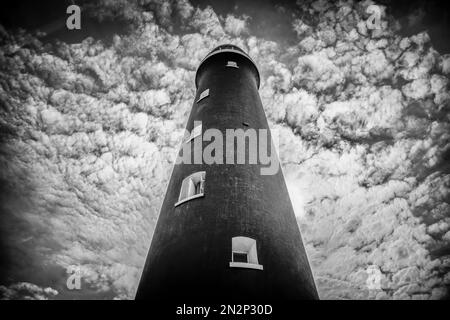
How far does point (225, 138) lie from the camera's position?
13555 millimetres

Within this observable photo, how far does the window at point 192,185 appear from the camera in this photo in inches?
489

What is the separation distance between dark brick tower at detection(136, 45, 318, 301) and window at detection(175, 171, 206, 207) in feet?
0.06

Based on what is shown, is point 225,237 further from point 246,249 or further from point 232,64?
point 232,64

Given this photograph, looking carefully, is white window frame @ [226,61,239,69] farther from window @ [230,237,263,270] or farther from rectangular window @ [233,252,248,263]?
rectangular window @ [233,252,248,263]

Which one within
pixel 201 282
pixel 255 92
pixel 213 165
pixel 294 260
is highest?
pixel 255 92

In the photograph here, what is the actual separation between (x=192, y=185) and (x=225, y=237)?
3.54 meters

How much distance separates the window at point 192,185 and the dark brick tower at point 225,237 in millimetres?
17
